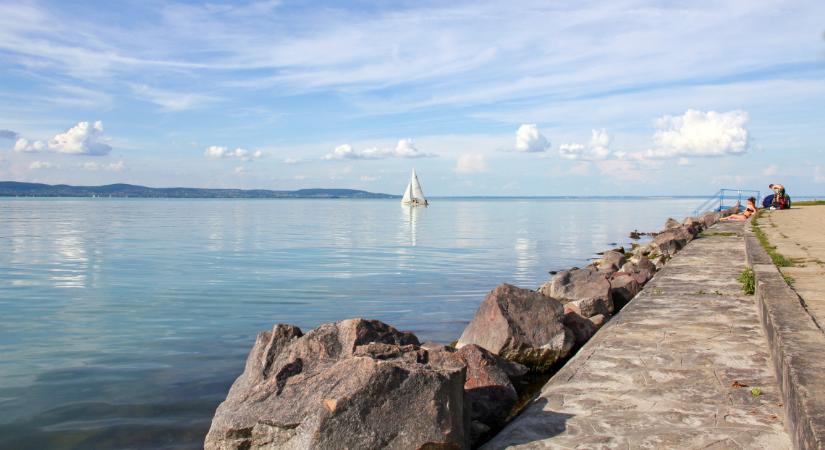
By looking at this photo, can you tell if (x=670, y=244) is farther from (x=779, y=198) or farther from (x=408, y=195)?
(x=408, y=195)

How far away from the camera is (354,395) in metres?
5.03

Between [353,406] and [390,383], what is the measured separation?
0.33 metres

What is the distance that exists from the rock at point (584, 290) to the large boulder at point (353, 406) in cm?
657

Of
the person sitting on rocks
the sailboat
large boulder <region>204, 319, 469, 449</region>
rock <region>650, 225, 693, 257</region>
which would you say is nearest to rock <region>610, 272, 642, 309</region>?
rock <region>650, 225, 693, 257</region>

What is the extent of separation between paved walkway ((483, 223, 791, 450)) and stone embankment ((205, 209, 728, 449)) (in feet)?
0.35

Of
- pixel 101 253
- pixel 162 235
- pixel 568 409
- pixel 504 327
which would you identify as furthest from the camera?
pixel 162 235

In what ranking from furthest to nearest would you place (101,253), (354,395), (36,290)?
(101,253), (36,290), (354,395)

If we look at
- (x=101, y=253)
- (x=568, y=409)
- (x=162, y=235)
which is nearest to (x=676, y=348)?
(x=568, y=409)

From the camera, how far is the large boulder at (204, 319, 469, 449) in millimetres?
4988

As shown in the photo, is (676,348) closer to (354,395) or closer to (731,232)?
(354,395)

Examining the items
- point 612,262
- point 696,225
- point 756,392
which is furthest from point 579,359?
point 696,225

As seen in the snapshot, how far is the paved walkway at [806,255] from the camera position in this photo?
29.7 feet

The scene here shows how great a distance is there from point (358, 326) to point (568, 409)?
238 cm

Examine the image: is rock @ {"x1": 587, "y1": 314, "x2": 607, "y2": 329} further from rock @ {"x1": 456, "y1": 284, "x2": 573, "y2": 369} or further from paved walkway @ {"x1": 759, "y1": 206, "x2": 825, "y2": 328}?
paved walkway @ {"x1": 759, "y1": 206, "x2": 825, "y2": 328}
